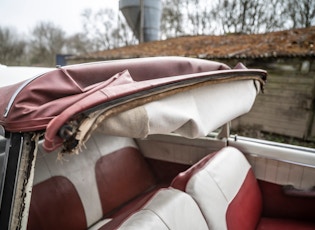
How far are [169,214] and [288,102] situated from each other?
551 cm

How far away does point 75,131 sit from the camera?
69 cm

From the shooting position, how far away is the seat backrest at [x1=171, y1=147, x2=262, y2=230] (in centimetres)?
134

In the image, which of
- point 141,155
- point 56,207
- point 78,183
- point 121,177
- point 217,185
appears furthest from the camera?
point 141,155

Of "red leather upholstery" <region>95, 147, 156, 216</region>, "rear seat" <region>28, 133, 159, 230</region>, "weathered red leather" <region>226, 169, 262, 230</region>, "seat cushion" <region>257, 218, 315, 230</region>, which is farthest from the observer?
"red leather upholstery" <region>95, 147, 156, 216</region>

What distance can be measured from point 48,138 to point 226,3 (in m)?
12.4

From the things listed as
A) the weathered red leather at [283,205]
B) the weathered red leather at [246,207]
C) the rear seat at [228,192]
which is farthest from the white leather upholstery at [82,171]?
the weathered red leather at [283,205]

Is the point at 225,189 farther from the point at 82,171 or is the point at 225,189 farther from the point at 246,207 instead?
the point at 82,171

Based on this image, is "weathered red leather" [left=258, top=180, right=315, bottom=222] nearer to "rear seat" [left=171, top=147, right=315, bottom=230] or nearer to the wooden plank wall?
"rear seat" [left=171, top=147, right=315, bottom=230]

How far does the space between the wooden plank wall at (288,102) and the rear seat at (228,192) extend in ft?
14.1

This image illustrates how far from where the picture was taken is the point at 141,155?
2.44 metres

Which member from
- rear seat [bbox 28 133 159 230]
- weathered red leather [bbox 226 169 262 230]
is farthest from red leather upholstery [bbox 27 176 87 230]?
weathered red leather [bbox 226 169 262 230]

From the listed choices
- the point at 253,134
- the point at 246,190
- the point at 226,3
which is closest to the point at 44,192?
the point at 246,190

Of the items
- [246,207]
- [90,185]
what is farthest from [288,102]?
[90,185]

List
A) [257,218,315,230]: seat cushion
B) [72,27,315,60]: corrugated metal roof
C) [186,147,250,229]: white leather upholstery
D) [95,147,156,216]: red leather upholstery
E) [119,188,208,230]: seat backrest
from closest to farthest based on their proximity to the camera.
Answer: [119,188,208,230]: seat backrest
[186,147,250,229]: white leather upholstery
[257,218,315,230]: seat cushion
[95,147,156,216]: red leather upholstery
[72,27,315,60]: corrugated metal roof
